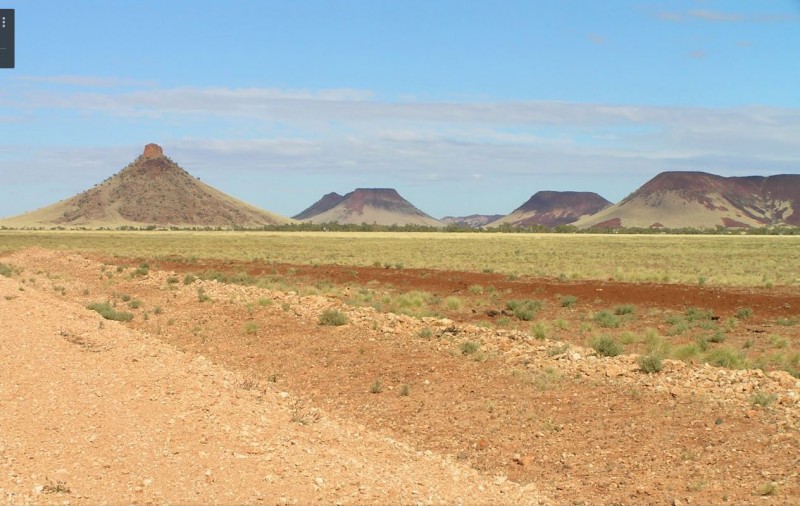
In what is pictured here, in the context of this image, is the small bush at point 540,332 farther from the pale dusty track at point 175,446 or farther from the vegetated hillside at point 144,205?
the vegetated hillside at point 144,205

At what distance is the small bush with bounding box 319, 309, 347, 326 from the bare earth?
1.02 metres

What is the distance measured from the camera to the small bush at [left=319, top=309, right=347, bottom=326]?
1986 cm

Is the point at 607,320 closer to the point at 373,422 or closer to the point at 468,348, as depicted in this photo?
the point at 468,348

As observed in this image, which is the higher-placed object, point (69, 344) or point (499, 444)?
point (69, 344)

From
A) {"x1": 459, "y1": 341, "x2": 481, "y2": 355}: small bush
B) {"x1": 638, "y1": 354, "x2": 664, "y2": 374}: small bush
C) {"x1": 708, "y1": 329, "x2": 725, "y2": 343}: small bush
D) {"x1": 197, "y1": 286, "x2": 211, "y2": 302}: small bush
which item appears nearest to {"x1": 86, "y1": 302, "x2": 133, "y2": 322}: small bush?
{"x1": 197, "y1": 286, "x2": 211, "y2": 302}: small bush

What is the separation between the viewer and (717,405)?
12.6 m

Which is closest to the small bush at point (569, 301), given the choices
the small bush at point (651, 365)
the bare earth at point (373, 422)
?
the bare earth at point (373, 422)

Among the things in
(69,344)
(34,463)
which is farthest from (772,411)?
(69,344)

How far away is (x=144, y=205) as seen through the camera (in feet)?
598

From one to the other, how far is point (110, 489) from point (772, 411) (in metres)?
9.18

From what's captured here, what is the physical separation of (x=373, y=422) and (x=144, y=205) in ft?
586

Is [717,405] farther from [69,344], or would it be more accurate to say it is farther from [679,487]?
[69,344]

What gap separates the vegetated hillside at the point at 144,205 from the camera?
6978 inches

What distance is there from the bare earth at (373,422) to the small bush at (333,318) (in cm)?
102
